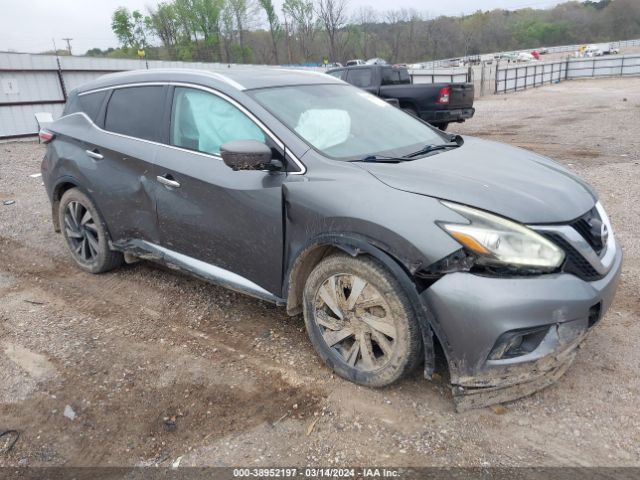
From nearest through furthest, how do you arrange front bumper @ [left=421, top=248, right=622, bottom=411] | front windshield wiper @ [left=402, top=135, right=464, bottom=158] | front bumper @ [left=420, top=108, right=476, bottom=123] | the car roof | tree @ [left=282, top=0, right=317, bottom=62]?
front bumper @ [left=421, top=248, right=622, bottom=411]
front windshield wiper @ [left=402, top=135, right=464, bottom=158]
the car roof
front bumper @ [left=420, top=108, right=476, bottom=123]
tree @ [left=282, top=0, right=317, bottom=62]

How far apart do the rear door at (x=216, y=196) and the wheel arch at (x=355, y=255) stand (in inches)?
4.9

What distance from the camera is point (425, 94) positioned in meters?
12.0

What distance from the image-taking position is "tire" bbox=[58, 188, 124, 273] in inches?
170

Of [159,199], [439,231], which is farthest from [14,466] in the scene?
[439,231]

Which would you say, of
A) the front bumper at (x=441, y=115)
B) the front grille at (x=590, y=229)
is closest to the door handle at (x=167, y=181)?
the front grille at (x=590, y=229)

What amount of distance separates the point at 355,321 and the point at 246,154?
111cm

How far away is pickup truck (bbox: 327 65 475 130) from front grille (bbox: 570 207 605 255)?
9.22m

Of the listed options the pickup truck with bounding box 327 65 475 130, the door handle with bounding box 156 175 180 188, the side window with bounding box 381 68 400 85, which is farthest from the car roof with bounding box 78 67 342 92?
the side window with bounding box 381 68 400 85

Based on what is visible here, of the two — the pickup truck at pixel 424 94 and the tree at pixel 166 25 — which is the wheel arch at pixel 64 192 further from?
the tree at pixel 166 25

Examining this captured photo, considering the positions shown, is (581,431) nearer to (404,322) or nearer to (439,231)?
(404,322)

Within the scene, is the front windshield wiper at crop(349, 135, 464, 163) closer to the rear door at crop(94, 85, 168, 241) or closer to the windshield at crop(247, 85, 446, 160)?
the windshield at crop(247, 85, 446, 160)

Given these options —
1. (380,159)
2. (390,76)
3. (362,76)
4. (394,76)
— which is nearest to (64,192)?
(380,159)

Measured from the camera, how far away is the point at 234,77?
11.3 feet

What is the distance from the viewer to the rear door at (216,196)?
9.90 ft
